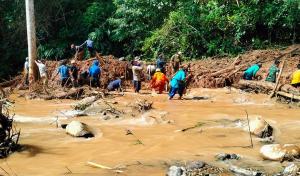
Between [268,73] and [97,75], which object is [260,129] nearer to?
[268,73]

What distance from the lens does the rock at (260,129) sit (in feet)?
30.3

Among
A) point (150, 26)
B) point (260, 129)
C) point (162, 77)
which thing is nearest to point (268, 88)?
point (162, 77)

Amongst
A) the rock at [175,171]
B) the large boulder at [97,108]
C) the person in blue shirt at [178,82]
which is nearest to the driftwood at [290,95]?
the person in blue shirt at [178,82]

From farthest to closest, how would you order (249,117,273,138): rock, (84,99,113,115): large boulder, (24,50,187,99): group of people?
(24,50,187,99): group of people
(84,99,113,115): large boulder
(249,117,273,138): rock

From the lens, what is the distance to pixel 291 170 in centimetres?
660

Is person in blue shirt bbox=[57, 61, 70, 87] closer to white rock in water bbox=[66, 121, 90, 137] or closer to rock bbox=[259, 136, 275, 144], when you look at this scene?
white rock in water bbox=[66, 121, 90, 137]

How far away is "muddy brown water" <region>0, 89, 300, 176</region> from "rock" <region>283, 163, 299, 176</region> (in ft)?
1.24

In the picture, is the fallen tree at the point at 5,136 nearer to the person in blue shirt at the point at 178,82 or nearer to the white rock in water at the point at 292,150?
the white rock in water at the point at 292,150

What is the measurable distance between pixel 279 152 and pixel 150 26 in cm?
1593

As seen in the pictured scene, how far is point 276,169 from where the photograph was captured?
7051mm

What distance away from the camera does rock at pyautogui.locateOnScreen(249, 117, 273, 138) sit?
30.3ft

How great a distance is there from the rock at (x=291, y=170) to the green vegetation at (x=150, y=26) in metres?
12.6

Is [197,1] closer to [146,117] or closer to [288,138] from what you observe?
[146,117]

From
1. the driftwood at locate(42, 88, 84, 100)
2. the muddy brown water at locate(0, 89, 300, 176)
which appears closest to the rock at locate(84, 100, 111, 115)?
the muddy brown water at locate(0, 89, 300, 176)
